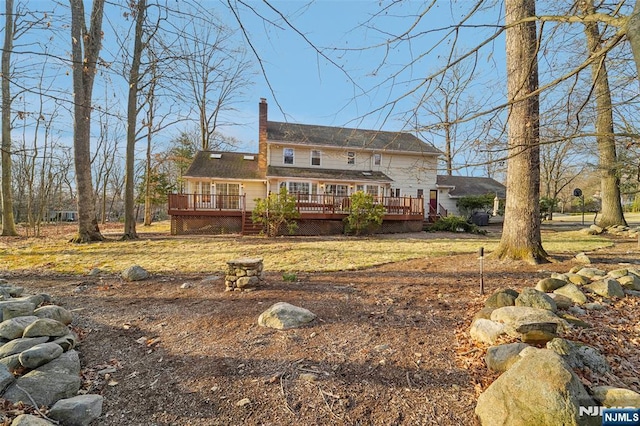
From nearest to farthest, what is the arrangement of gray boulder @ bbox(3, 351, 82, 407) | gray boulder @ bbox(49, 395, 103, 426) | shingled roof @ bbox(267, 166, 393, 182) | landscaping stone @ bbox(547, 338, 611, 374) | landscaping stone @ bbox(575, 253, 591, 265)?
1. gray boulder @ bbox(49, 395, 103, 426)
2. gray boulder @ bbox(3, 351, 82, 407)
3. landscaping stone @ bbox(547, 338, 611, 374)
4. landscaping stone @ bbox(575, 253, 591, 265)
5. shingled roof @ bbox(267, 166, 393, 182)

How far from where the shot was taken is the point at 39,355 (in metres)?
2.49

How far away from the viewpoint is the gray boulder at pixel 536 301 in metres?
3.30

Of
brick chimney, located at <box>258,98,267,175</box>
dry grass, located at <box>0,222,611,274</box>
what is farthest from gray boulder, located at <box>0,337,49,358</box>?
brick chimney, located at <box>258,98,267,175</box>

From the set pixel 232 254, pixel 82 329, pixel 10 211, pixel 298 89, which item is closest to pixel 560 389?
pixel 298 89

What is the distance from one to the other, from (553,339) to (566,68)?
371cm

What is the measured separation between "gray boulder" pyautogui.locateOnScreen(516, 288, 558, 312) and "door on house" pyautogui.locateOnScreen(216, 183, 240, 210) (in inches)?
542

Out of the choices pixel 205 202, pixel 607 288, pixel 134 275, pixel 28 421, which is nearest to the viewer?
pixel 28 421

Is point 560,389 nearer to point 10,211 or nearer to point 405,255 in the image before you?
point 405,255

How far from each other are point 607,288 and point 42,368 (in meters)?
6.31

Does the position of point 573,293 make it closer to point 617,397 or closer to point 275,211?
point 617,397

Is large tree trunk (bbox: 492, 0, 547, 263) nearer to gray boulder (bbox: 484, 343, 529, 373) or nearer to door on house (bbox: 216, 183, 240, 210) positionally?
gray boulder (bbox: 484, 343, 529, 373)

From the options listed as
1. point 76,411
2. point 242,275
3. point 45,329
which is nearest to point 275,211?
point 242,275

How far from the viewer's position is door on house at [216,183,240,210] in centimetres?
1552

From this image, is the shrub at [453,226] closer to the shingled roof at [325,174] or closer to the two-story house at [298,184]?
the two-story house at [298,184]
